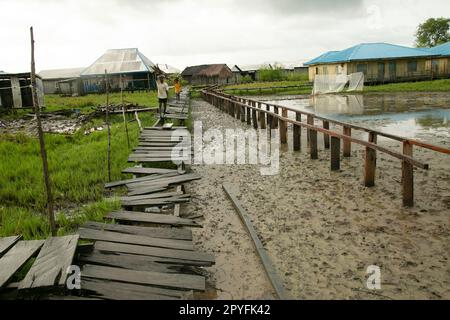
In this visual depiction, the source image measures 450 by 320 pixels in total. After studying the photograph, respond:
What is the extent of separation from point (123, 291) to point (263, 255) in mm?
1778

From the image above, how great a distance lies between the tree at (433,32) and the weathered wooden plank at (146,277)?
77.7 meters

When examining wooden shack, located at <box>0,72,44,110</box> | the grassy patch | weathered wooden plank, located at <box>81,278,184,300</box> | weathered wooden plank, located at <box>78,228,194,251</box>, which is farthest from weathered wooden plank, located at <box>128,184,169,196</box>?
wooden shack, located at <box>0,72,44,110</box>

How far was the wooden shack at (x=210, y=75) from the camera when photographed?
6117 centimetres

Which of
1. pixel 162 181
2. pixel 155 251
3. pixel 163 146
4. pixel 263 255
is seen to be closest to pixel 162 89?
pixel 163 146

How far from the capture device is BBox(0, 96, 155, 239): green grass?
5.52m

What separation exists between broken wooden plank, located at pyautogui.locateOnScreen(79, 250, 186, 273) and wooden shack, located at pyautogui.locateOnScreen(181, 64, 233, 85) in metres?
58.2

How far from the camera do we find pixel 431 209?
18.5 ft

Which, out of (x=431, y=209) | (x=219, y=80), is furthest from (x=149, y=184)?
(x=219, y=80)

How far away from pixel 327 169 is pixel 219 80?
55.0 m

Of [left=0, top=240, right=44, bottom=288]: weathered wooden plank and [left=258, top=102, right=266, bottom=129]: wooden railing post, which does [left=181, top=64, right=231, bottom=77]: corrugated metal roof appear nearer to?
[left=258, top=102, right=266, bottom=129]: wooden railing post

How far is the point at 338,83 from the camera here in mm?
38688

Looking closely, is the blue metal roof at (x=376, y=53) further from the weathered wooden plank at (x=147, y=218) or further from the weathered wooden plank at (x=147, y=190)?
the weathered wooden plank at (x=147, y=218)

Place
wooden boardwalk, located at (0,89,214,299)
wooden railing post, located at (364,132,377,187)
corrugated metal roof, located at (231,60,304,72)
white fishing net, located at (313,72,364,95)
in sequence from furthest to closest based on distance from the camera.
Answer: corrugated metal roof, located at (231,60,304,72) < white fishing net, located at (313,72,364,95) < wooden railing post, located at (364,132,377,187) < wooden boardwalk, located at (0,89,214,299)
